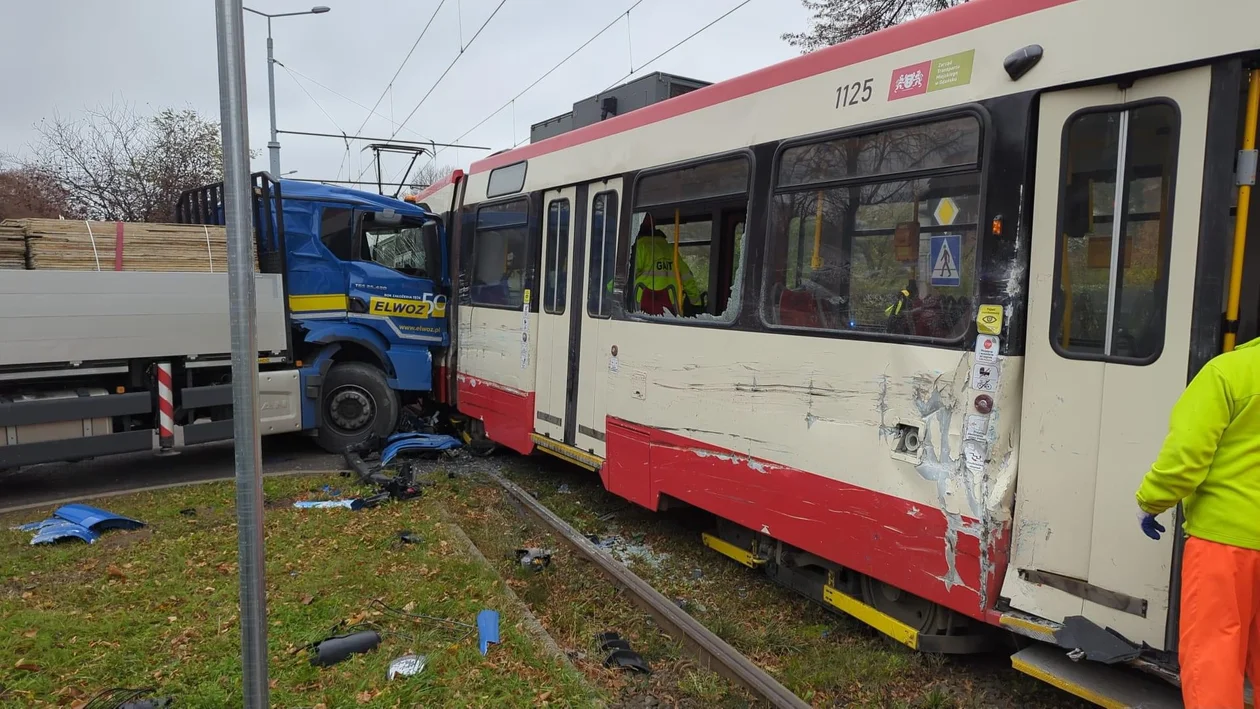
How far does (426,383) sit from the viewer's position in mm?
8969

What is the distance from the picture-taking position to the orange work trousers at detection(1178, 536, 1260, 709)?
2469mm

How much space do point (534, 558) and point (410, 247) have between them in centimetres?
500

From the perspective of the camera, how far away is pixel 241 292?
6.75 feet

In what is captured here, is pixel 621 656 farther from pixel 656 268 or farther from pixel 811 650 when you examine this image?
pixel 656 268

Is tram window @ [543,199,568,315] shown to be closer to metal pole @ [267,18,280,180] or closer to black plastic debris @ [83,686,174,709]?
black plastic debris @ [83,686,174,709]

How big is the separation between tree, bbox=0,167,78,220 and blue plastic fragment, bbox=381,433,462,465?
15.6 meters

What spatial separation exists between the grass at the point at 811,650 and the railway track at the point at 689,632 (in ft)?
0.55

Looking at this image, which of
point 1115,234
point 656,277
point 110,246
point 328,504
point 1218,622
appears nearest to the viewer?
point 1218,622

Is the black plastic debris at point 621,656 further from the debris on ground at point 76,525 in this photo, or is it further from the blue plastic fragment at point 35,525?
the blue plastic fragment at point 35,525

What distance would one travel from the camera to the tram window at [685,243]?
5.13 m

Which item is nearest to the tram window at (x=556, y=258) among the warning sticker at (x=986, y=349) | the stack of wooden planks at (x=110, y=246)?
the stack of wooden planks at (x=110, y=246)

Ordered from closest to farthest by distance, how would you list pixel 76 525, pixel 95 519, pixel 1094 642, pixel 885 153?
pixel 1094 642
pixel 885 153
pixel 76 525
pixel 95 519

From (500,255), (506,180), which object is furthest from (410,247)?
(506,180)

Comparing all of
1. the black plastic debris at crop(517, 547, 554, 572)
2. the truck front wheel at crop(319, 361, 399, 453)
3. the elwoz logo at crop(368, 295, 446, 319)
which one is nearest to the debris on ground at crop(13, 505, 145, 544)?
the truck front wheel at crop(319, 361, 399, 453)
